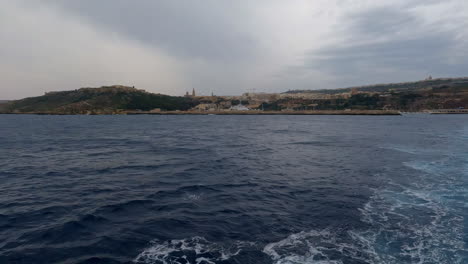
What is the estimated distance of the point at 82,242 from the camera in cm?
984

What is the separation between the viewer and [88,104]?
167750 millimetres

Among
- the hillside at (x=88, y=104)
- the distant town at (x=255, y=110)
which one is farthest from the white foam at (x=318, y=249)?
the hillside at (x=88, y=104)

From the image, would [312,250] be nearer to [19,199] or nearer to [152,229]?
[152,229]

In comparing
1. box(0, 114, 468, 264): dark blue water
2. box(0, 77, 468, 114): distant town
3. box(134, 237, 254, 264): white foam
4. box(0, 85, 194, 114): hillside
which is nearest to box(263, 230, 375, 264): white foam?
box(0, 114, 468, 264): dark blue water

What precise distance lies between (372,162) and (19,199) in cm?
2725

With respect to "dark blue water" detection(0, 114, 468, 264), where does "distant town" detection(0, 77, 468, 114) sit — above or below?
above

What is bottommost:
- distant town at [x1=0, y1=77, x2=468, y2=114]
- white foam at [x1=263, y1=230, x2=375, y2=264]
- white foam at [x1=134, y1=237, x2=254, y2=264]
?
white foam at [x1=263, y1=230, x2=375, y2=264]

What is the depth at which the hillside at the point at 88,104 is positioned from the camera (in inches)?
6398

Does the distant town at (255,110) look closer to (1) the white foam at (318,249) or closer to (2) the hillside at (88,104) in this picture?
(2) the hillside at (88,104)

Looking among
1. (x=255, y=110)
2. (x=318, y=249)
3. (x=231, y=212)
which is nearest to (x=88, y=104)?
(x=255, y=110)

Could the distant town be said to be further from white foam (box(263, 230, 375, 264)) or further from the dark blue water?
white foam (box(263, 230, 375, 264))

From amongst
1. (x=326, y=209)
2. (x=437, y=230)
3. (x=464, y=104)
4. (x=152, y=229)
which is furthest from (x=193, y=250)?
(x=464, y=104)

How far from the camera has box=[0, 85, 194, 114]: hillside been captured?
16250 cm

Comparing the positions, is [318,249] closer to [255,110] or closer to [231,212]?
[231,212]
